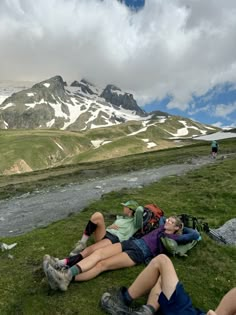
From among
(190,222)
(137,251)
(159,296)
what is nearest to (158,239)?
(137,251)

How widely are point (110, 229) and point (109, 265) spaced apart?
2.27 m

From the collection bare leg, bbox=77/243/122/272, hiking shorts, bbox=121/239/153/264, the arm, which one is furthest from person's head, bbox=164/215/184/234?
bare leg, bbox=77/243/122/272

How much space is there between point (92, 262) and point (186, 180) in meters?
26.5

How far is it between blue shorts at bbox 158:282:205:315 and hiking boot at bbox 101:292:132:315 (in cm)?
97

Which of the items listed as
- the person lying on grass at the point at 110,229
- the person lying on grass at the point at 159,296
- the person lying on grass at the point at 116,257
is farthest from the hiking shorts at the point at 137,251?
the person lying on grass at the point at 159,296

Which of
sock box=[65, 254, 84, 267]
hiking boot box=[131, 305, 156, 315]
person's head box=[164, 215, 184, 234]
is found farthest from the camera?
person's head box=[164, 215, 184, 234]

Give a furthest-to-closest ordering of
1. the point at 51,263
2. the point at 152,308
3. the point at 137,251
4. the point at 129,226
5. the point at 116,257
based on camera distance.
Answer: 1. the point at 129,226
2. the point at 137,251
3. the point at 116,257
4. the point at 51,263
5. the point at 152,308

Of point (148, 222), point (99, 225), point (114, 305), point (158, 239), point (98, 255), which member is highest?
point (99, 225)

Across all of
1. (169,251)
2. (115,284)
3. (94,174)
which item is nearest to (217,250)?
(169,251)

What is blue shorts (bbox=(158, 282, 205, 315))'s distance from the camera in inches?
349

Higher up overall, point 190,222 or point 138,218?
point 138,218

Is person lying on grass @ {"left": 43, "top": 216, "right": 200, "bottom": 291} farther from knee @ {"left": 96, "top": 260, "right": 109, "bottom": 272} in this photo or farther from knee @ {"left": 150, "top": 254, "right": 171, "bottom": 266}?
knee @ {"left": 150, "top": 254, "right": 171, "bottom": 266}

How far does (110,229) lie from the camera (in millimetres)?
13930

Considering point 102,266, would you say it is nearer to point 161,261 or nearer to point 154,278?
point 154,278
